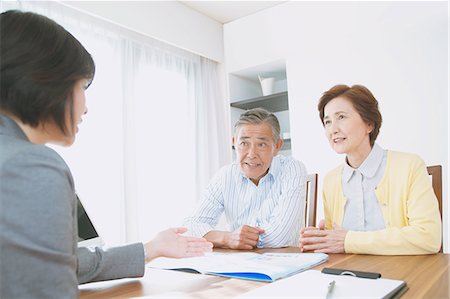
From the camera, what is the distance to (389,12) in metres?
2.98

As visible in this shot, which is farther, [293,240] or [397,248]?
[293,240]

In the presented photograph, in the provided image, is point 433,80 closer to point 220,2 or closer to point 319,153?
point 319,153

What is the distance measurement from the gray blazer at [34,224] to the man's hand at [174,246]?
496 mm

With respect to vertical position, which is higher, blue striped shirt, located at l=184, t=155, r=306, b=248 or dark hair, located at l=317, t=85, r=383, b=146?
dark hair, located at l=317, t=85, r=383, b=146

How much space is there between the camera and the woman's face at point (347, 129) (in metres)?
1.61

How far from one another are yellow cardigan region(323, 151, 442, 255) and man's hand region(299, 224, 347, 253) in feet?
0.08

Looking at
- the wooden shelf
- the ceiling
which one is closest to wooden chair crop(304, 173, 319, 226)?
the wooden shelf

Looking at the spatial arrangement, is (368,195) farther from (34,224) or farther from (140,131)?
(140,131)

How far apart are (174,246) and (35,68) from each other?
0.66 metres

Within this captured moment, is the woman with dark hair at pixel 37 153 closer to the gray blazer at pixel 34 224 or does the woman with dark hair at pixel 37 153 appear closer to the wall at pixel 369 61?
the gray blazer at pixel 34 224

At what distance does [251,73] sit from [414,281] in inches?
131

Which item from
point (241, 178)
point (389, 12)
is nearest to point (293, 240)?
point (241, 178)

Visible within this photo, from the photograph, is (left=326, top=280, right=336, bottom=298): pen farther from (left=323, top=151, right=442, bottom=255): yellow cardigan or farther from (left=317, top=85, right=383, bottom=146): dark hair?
(left=317, top=85, right=383, bottom=146): dark hair

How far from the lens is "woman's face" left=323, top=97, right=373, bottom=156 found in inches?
63.6
